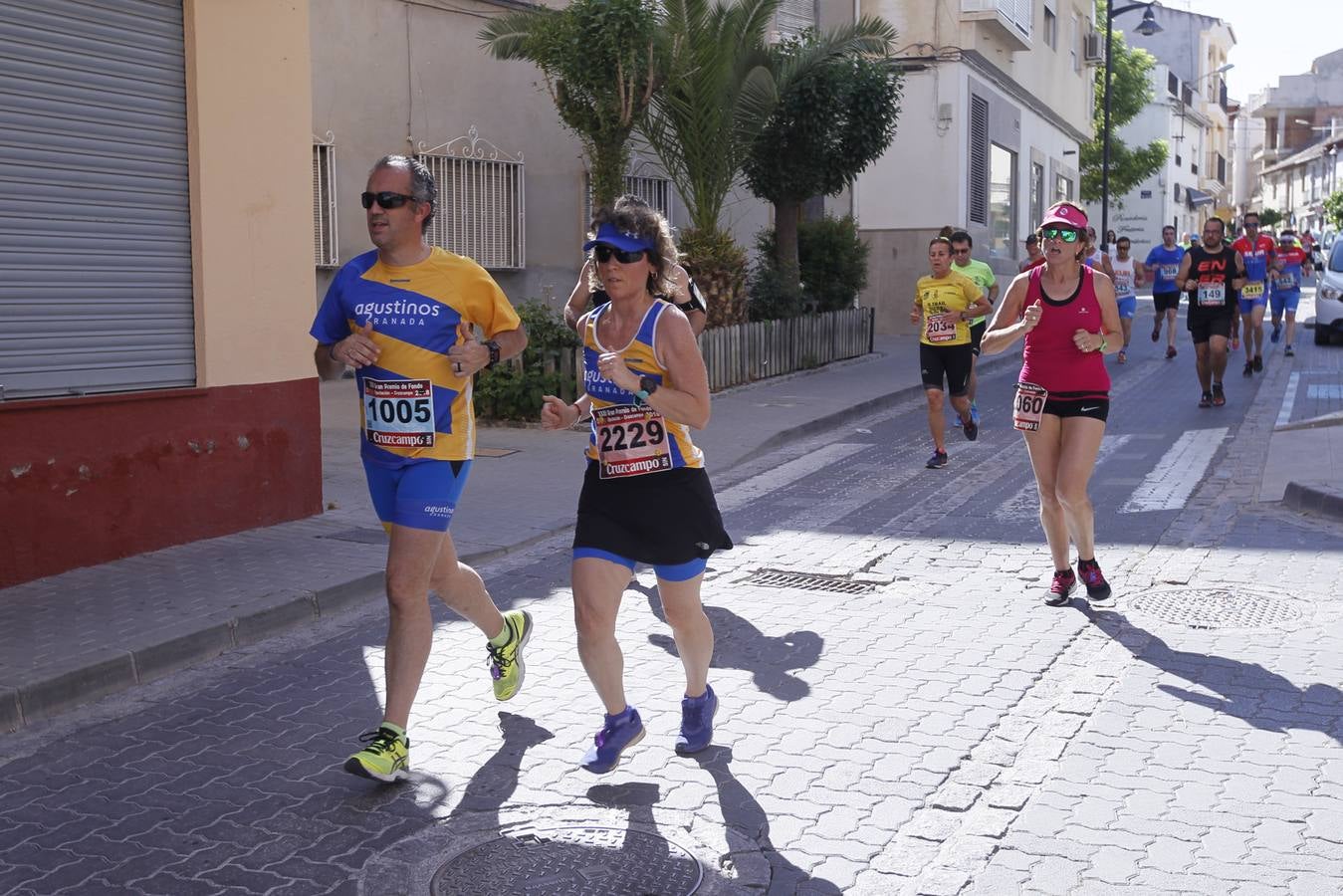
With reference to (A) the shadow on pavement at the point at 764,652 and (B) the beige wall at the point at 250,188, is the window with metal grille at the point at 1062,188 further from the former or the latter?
(A) the shadow on pavement at the point at 764,652

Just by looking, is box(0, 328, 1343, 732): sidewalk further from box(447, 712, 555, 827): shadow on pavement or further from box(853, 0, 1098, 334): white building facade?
box(853, 0, 1098, 334): white building facade

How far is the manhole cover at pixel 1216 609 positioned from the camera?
6.68 metres

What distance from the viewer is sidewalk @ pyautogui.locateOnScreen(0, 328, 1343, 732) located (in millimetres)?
5973

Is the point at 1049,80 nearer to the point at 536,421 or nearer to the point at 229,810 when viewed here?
the point at 536,421

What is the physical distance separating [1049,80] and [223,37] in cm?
2984

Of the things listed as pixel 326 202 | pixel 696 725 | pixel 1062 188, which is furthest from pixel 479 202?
pixel 1062 188

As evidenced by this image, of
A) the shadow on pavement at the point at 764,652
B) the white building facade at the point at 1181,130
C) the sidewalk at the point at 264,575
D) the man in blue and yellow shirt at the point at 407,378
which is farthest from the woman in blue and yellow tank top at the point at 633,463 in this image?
the white building facade at the point at 1181,130

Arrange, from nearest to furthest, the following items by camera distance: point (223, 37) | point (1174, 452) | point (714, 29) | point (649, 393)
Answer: point (649, 393) < point (223, 37) < point (1174, 452) < point (714, 29)

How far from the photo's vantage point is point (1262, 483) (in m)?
10.3

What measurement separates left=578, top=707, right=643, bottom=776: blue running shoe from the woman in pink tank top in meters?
3.15

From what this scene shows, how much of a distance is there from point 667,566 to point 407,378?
1079 mm

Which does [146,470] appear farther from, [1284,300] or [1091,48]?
[1091,48]

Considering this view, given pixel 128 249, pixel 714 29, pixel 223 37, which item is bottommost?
pixel 128 249

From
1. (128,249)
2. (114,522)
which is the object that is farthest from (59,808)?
(128,249)
